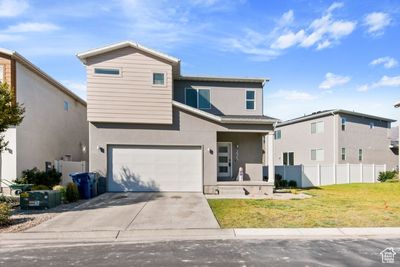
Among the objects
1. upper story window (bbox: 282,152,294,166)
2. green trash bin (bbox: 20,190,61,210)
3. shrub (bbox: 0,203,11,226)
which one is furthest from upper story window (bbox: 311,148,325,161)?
shrub (bbox: 0,203,11,226)

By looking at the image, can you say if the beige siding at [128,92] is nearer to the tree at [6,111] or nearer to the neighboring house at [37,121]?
the neighboring house at [37,121]

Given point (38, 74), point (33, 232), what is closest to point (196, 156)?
point (33, 232)

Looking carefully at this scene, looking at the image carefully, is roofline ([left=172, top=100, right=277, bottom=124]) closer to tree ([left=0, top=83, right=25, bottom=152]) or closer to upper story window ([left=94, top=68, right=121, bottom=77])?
upper story window ([left=94, top=68, right=121, bottom=77])

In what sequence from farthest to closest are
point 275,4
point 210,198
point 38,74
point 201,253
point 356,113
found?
point 356,113, point 38,74, point 210,198, point 275,4, point 201,253

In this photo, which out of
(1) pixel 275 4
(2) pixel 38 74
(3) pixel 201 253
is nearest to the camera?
(3) pixel 201 253

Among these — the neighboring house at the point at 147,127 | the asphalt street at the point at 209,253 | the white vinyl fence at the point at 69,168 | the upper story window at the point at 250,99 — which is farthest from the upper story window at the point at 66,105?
the asphalt street at the point at 209,253

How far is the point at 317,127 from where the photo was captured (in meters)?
29.3

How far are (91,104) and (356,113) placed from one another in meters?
23.8

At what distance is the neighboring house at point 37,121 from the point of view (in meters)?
15.4

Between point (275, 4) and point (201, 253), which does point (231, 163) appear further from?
point (201, 253)

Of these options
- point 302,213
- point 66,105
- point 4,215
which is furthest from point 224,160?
point 66,105

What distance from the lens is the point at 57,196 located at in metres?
12.8

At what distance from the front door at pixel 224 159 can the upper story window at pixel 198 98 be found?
2.79 metres

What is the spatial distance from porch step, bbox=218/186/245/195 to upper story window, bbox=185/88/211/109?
5.81m
